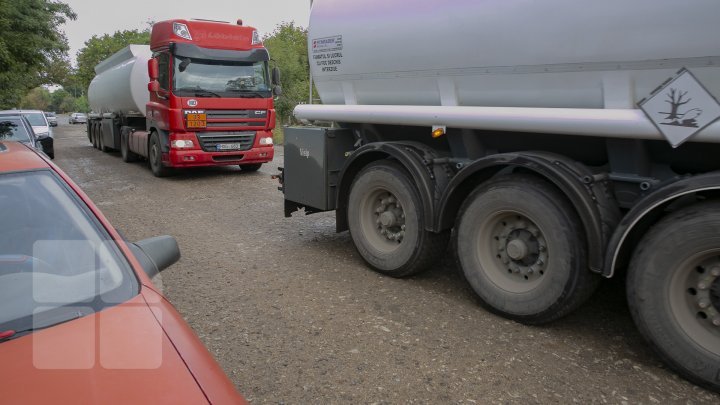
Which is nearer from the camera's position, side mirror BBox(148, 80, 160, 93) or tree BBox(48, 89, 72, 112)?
side mirror BBox(148, 80, 160, 93)

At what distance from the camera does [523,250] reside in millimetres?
3842

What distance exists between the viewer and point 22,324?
1894 mm

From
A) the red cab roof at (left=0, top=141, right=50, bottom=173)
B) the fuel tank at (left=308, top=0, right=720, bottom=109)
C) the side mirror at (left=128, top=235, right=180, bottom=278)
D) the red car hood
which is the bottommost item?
the red car hood

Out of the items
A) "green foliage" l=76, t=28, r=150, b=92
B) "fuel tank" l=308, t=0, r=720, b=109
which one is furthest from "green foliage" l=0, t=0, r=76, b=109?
"green foliage" l=76, t=28, r=150, b=92

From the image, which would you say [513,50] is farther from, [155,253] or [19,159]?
[19,159]

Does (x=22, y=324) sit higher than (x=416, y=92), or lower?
lower

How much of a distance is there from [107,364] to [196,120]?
9680 mm

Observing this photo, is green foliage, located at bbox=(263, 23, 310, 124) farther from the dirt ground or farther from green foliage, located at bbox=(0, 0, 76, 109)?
the dirt ground

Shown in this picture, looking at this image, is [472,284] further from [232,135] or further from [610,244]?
[232,135]

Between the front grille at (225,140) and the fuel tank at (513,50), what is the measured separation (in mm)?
6242

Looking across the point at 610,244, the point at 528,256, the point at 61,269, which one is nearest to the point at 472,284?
the point at 528,256

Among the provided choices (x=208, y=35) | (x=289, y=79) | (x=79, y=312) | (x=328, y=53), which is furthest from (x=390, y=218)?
(x=289, y=79)

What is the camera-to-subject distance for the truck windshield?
10.6 metres

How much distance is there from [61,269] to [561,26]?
3.22 metres
